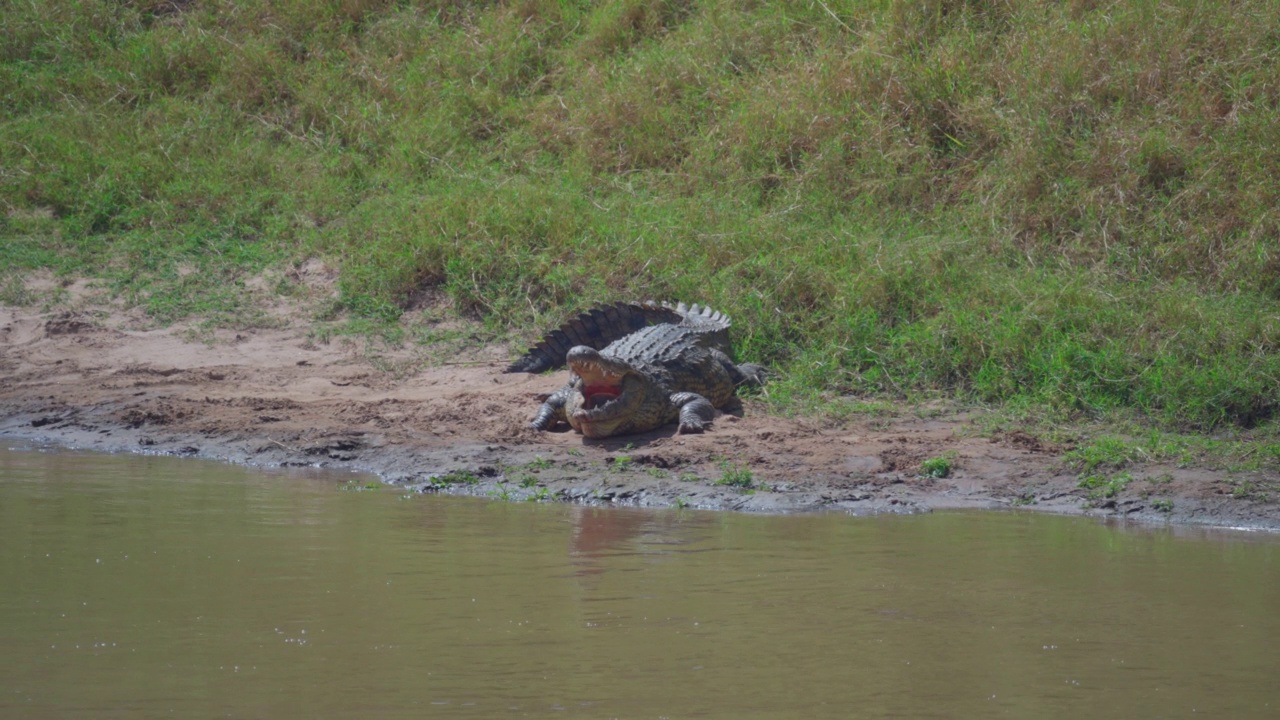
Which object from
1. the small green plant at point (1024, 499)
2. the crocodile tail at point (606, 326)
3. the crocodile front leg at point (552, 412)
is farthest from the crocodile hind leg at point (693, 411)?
the small green plant at point (1024, 499)

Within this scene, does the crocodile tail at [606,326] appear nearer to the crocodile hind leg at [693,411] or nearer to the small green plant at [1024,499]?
the crocodile hind leg at [693,411]

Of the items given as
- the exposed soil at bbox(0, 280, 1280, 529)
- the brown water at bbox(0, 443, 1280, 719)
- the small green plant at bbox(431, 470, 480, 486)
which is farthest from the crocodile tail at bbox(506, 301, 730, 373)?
A: the brown water at bbox(0, 443, 1280, 719)

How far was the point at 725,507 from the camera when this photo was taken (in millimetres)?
5641

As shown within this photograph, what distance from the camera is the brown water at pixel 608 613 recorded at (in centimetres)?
308

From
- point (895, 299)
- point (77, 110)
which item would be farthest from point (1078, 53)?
point (77, 110)

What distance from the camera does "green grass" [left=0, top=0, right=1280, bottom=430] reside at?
7637 millimetres

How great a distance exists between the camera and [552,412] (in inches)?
279

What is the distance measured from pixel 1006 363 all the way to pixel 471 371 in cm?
302

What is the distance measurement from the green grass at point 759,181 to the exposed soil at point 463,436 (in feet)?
1.75

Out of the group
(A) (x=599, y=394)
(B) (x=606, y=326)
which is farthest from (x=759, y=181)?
(A) (x=599, y=394)

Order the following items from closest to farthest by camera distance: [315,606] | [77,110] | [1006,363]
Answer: [315,606] < [1006,363] < [77,110]

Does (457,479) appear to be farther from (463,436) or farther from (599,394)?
(599,394)

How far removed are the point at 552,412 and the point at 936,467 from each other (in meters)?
2.04

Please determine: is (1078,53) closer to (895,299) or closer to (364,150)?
(895,299)
